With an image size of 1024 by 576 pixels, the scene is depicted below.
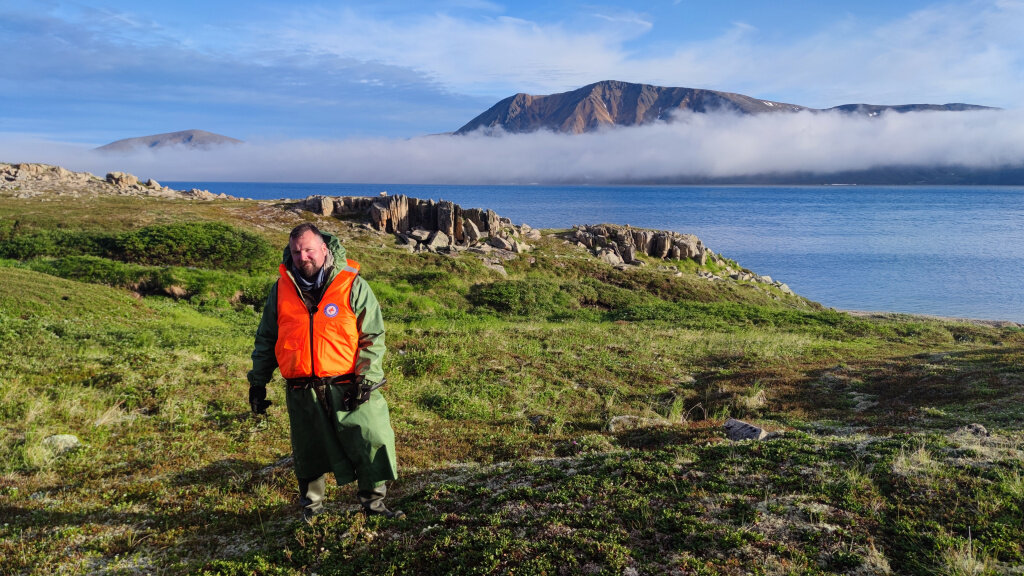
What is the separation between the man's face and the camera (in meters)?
5.13

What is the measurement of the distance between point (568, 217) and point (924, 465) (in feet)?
419

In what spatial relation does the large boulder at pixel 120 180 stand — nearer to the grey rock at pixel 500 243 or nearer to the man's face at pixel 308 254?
the grey rock at pixel 500 243

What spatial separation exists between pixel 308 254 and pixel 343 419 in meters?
1.72

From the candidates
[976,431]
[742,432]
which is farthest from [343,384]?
[976,431]

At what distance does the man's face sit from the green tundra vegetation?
2.61 metres

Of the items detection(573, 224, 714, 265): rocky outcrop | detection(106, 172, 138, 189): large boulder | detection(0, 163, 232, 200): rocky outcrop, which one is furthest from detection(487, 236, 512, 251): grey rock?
→ detection(106, 172, 138, 189): large boulder

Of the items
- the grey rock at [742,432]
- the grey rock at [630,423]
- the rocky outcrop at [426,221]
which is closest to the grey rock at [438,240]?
the rocky outcrop at [426,221]

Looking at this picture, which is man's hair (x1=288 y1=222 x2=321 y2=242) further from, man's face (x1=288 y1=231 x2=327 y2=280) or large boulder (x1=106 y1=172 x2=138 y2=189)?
large boulder (x1=106 y1=172 x2=138 y2=189)

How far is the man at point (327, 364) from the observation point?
5.14m

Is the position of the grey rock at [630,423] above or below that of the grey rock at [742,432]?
below

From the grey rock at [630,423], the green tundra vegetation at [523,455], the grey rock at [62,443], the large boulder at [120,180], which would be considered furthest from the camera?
the large boulder at [120,180]

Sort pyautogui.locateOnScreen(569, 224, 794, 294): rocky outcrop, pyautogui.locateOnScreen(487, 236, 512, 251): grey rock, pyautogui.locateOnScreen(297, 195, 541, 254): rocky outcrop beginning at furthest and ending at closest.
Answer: pyautogui.locateOnScreen(569, 224, 794, 294): rocky outcrop < pyautogui.locateOnScreen(297, 195, 541, 254): rocky outcrop < pyautogui.locateOnScreen(487, 236, 512, 251): grey rock

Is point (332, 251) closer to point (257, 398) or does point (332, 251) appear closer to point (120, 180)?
point (257, 398)

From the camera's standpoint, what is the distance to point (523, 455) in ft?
26.8
